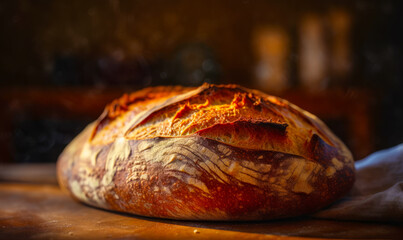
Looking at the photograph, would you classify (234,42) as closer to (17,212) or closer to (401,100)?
(401,100)

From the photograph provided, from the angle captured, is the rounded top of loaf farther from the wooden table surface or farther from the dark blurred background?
the dark blurred background

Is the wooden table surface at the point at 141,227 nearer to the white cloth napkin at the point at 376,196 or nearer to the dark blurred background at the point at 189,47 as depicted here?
the white cloth napkin at the point at 376,196

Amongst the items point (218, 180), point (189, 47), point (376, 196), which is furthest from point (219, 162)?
point (189, 47)

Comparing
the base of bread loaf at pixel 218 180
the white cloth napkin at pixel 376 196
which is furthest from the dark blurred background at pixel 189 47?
the base of bread loaf at pixel 218 180

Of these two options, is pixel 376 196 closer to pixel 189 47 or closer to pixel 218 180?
pixel 218 180

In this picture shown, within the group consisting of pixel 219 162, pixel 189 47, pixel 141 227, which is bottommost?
pixel 141 227

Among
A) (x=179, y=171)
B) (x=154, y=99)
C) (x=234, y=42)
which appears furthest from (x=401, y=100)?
(x=179, y=171)

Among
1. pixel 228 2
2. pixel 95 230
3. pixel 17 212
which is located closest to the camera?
pixel 95 230
